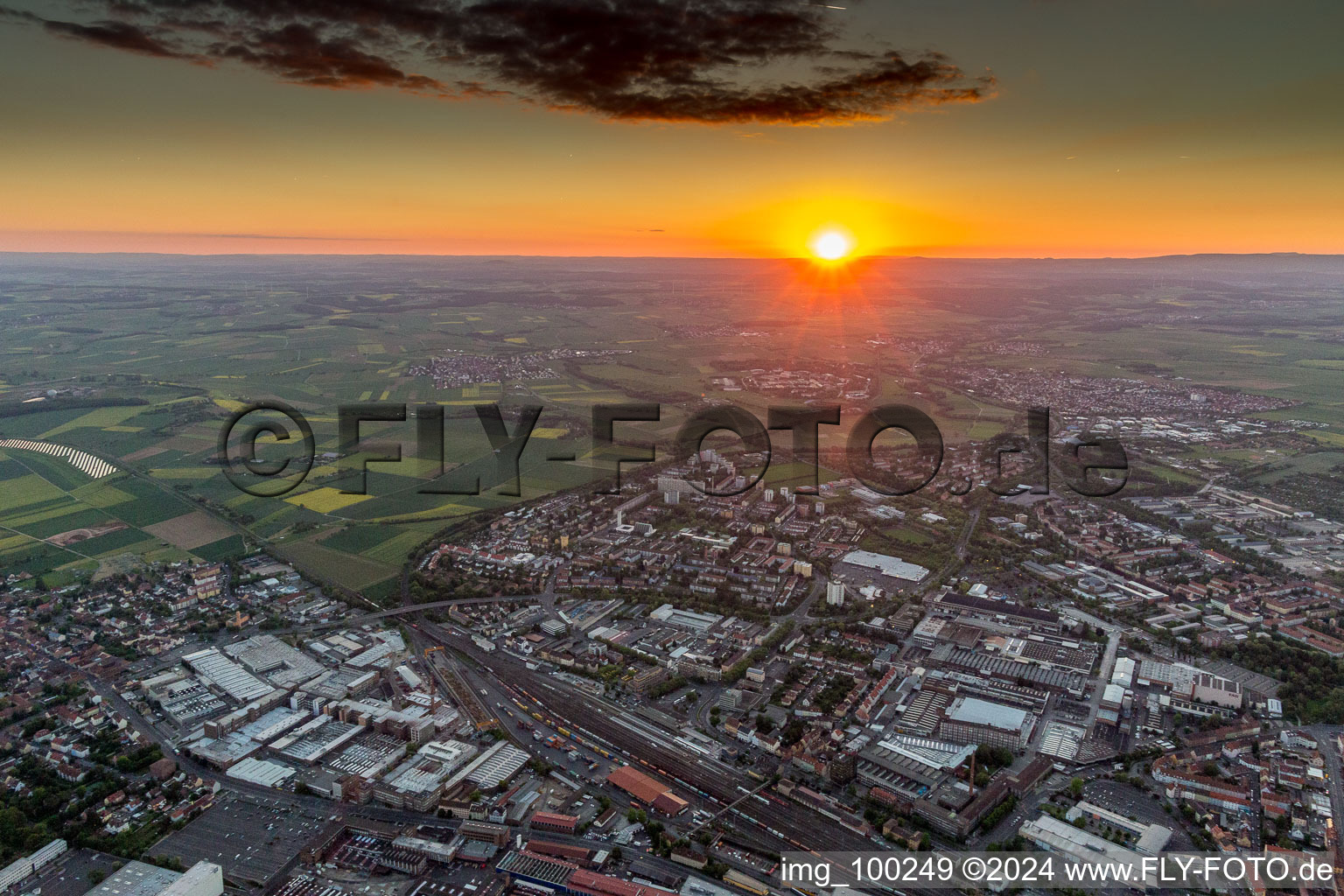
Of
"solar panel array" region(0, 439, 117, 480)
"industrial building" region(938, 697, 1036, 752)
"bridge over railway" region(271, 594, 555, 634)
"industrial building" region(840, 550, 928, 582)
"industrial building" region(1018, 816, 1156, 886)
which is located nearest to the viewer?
"industrial building" region(1018, 816, 1156, 886)

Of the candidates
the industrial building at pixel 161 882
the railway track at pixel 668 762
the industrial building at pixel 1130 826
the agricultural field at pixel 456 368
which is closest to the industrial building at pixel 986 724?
the industrial building at pixel 1130 826

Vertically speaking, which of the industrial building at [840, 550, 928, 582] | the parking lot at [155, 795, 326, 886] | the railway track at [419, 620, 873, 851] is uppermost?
the industrial building at [840, 550, 928, 582]

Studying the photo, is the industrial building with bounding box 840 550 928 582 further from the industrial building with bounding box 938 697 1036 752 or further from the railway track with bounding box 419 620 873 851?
the railway track with bounding box 419 620 873 851

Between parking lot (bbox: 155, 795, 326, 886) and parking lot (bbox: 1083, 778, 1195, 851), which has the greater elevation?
parking lot (bbox: 1083, 778, 1195, 851)

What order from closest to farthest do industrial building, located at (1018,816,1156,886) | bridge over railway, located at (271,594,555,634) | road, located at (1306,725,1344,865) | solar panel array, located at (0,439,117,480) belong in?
industrial building, located at (1018,816,1156,886) → road, located at (1306,725,1344,865) → bridge over railway, located at (271,594,555,634) → solar panel array, located at (0,439,117,480)

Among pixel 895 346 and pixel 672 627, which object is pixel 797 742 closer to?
pixel 672 627

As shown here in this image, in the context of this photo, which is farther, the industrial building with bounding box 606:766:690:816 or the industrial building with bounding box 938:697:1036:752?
the industrial building with bounding box 938:697:1036:752

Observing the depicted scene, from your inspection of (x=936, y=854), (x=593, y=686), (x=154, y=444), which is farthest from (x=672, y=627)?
(x=154, y=444)

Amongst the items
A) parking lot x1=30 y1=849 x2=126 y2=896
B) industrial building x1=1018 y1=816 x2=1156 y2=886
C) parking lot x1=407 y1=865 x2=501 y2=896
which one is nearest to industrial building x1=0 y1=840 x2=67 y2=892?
parking lot x1=30 y1=849 x2=126 y2=896
